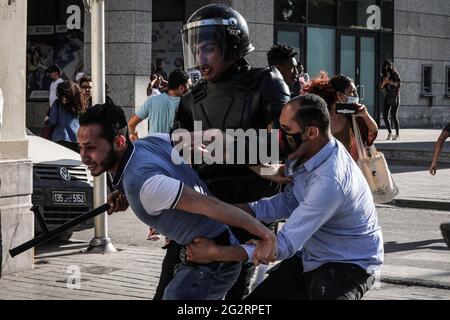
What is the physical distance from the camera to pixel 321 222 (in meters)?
3.83

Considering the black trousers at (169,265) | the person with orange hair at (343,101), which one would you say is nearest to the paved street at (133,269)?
the person with orange hair at (343,101)

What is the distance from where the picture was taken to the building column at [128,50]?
2025 cm

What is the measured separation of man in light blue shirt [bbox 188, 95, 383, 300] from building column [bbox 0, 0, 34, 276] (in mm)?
3719

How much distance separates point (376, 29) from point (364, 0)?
0.96 metres

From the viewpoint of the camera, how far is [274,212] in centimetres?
429

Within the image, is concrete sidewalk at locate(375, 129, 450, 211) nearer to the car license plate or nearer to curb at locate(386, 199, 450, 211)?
curb at locate(386, 199, 450, 211)

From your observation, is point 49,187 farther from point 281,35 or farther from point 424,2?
point 424,2

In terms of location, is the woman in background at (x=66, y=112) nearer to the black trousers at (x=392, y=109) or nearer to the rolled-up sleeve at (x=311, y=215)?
the rolled-up sleeve at (x=311, y=215)

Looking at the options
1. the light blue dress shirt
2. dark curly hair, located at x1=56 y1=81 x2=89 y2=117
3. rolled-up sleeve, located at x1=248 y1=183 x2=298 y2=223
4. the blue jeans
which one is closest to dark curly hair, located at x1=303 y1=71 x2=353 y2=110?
rolled-up sleeve, located at x1=248 y1=183 x2=298 y2=223

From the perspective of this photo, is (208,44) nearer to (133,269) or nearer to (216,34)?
(216,34)

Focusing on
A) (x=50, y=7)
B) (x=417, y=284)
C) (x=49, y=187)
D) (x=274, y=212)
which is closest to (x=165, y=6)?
(x=50, y=7)

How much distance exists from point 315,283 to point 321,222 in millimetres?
308

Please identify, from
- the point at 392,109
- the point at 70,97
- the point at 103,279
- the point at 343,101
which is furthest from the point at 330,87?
the point at 392,109
